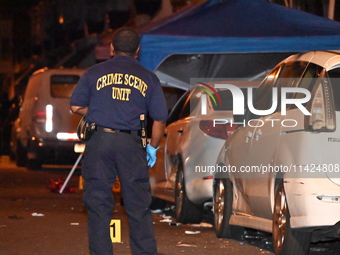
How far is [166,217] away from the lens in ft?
39.3

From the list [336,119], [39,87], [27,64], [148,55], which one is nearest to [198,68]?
[148,55]

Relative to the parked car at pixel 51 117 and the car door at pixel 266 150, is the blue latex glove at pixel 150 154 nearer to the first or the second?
the car door at pixel 266 150

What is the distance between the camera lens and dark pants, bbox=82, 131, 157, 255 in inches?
271

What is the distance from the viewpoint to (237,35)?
1253 cm

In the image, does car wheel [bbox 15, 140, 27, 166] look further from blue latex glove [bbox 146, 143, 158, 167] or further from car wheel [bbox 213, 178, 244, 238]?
blue latex glove [bbox 146, 143, 158, 167]

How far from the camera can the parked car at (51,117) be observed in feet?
65.4

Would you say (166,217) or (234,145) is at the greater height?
(234,145)

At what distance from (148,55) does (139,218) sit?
5.35 meters

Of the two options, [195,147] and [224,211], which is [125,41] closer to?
[224,211]

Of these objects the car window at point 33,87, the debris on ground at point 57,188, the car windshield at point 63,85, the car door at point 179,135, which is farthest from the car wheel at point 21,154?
the car door at point 179,135

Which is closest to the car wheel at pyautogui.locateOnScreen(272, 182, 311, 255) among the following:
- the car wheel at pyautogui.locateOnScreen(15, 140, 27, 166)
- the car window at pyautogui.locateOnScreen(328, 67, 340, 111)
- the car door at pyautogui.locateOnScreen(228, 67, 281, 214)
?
the car door at pyautogui.locateOnScreen(228, 67, 281, 214)

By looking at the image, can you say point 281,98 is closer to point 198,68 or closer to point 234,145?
point 234,145

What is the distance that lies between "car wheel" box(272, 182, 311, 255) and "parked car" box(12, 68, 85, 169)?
38.7 ft

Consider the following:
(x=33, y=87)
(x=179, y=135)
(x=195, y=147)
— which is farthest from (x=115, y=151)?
(x=33, y=87)
